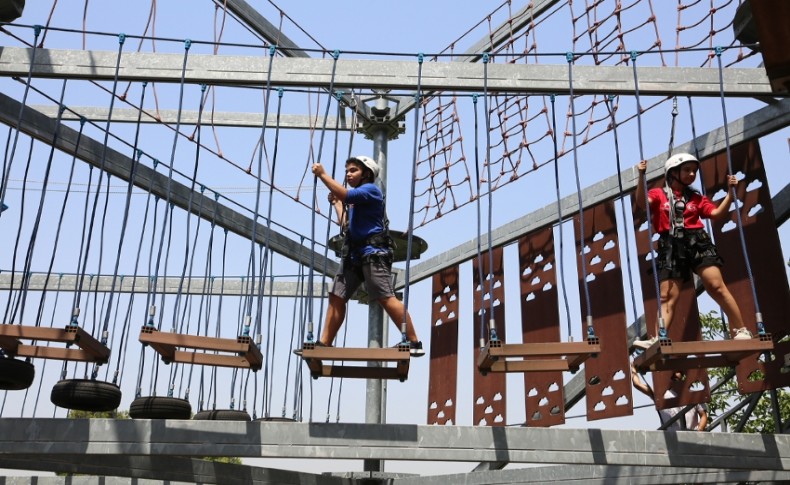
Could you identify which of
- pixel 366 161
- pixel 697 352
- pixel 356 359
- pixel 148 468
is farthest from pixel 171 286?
pixel 697 352

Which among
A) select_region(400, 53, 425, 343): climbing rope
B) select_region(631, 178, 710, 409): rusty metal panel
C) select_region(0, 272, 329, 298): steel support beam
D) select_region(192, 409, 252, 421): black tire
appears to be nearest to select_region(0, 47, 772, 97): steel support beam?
select_region(400, 53, 425, 343): climbing rope

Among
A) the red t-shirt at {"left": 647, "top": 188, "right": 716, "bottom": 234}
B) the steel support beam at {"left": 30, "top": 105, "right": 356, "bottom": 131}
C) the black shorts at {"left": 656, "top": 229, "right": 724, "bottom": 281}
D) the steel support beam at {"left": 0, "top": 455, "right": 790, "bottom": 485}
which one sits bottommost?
the steel support beam at {"left": 0, "top": 455, "right": 790, "bottom": 485}

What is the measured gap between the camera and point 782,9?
12.0 feet

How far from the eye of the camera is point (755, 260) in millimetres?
6473

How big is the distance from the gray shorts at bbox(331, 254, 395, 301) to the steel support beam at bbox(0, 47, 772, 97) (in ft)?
4.51

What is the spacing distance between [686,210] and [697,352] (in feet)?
4.50

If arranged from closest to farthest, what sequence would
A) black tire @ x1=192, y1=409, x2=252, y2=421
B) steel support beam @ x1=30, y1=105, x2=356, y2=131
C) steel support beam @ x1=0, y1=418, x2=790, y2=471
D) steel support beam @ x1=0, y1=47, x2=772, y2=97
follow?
steel support beam @ x1=0, y1=418, x2=790, y2=471 → steel support beam @ x1=0, y1=47, x2=772, y2=97 → black tire @ x1=192, y1=409, x2=252, y2=421 → steel support beam @ x1=30, y1=105, x2=356, y2=131

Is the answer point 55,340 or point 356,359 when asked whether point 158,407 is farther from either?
point 356,359

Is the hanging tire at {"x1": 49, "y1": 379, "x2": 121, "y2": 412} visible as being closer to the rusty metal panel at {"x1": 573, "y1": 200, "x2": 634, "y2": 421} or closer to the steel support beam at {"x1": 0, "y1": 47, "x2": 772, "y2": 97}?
the steel support beam at {"x1": 0, "y1": 47, "x2": 772, "y2": 97}

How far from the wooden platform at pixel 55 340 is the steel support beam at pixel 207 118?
395cm

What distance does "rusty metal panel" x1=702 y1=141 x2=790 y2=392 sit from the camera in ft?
20.3

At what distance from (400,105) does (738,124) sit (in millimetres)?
3248

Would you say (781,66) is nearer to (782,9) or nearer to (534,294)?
(782,9)

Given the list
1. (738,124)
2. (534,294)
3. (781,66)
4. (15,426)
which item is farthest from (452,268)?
(781,66)
